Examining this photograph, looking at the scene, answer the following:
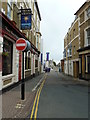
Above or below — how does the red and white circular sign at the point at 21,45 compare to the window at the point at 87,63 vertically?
above

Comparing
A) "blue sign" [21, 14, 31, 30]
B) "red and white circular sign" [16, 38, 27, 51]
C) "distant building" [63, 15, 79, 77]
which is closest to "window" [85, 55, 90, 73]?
"distant building" [63, 15, 79, 77]

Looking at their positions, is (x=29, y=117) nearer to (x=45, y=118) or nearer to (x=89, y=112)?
(x=45, y=118)

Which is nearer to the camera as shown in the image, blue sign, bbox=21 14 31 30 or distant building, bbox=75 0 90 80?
blue sign, bbox=21 14 31 30

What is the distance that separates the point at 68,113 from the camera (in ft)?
16.0

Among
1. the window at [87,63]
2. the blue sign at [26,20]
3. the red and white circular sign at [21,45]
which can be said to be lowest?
the window at [87,63]

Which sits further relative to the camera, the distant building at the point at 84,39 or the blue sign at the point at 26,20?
the distant building at the point at 84,39

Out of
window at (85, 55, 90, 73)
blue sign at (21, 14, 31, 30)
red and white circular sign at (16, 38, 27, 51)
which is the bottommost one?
window at (85, 55, 90, 73)

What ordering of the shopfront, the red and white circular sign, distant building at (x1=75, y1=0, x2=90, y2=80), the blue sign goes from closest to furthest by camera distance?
the red and white circular sign
the blue sign
the shopfront
distant building at (x1=75, y1=0, x2=90, y2=80)

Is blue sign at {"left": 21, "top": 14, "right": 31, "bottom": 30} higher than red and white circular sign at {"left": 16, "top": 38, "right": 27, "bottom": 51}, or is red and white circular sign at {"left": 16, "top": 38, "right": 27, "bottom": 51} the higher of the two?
blue sign at {"left": 21, "top": 14, "right": 31, "bottom": 30}

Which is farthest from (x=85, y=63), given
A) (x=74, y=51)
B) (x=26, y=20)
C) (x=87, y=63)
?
(x=26, y=20)

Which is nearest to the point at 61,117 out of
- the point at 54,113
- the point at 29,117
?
the point at 54,113

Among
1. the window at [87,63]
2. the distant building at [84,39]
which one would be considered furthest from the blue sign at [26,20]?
the window at [87,63]

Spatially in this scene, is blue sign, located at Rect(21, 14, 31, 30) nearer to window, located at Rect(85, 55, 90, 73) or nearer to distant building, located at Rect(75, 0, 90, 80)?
distant building, located at Rect(75, 0, 90, 80)

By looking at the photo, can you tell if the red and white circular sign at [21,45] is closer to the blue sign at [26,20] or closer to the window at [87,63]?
the blue sign at [26,20]
